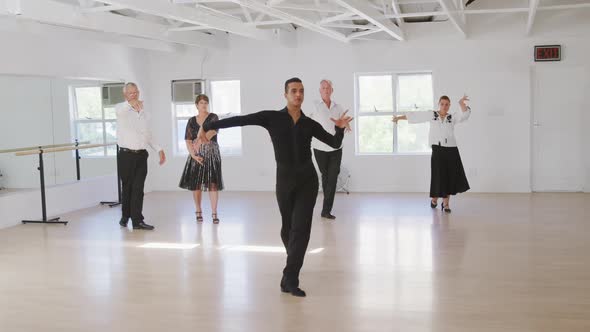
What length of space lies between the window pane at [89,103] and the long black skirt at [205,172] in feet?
8.90

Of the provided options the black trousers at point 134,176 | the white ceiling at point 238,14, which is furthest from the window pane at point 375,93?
the black trousers at point 134,176

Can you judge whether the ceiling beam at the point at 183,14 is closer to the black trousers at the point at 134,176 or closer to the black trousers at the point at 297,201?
the black trousers at the point at 134,176

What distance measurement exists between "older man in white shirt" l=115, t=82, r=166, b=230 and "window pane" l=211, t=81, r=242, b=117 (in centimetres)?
366

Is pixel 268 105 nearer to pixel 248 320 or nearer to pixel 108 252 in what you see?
pixel 108 252

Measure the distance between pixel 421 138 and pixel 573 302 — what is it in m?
6.03

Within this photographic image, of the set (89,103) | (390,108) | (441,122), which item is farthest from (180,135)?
(441,122)

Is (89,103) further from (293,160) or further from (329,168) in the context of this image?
(293,160)

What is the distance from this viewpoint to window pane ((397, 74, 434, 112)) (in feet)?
31.7

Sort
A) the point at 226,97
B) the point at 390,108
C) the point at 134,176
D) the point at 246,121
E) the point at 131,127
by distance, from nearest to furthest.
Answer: the point at 246,121
the point at 131,127
the point at 134,176
the point at 390,108
the point at 226,97

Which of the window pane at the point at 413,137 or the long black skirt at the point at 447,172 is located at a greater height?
the window pane at the point at 413,137

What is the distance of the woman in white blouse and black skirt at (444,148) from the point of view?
24.4ft

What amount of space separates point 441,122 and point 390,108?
2454 mm

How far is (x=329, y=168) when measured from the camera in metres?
7.22

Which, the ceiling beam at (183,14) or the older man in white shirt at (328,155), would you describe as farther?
the older man in white shirt at (328,155)
